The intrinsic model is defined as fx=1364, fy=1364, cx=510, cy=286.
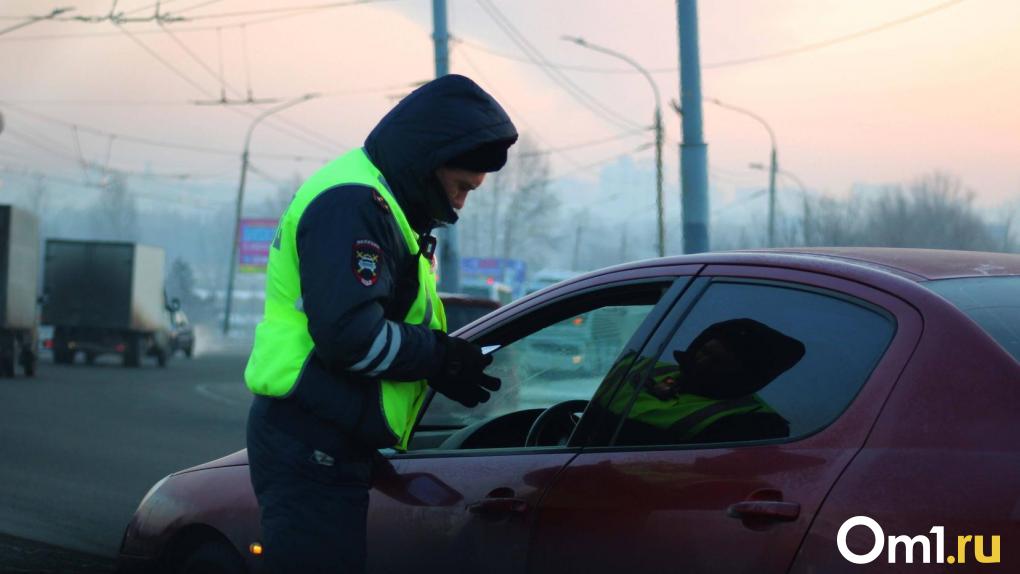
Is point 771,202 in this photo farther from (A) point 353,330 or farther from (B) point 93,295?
(A) point 353,330

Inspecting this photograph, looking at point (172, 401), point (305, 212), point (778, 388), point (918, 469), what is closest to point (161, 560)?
point (305, 212)

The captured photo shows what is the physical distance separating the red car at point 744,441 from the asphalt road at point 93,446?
3943 millimetres

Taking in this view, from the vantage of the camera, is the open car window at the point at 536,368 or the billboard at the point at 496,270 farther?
the billboard at the point at 496,270

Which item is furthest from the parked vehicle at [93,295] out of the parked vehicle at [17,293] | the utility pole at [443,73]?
the utility pole at [443,73]

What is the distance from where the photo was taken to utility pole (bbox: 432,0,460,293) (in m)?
21.0

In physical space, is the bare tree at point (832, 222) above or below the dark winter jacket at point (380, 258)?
above

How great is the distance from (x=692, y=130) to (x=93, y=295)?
24921mm

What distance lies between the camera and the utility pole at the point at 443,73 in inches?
828

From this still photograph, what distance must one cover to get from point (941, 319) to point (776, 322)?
43 centimetres

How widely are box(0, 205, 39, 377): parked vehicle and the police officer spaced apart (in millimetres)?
23665

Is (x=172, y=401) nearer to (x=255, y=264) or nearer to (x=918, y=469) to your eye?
(x=918, y=469)

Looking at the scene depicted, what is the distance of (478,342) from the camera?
3727 mm

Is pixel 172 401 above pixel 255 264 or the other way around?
the other way around

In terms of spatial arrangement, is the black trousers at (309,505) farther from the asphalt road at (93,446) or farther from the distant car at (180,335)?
the distant car at (180,335)
